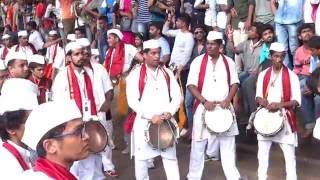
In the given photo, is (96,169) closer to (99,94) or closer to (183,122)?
(99,94)

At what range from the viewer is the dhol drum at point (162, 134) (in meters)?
6.88

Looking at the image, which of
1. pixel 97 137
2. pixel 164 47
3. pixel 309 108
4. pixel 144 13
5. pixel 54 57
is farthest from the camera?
pixel 54 57

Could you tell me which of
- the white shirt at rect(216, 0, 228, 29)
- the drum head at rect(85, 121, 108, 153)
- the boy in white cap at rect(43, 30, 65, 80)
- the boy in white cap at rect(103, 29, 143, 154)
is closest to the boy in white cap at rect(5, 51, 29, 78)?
the drum head at rect(85, 121, 108, 153)

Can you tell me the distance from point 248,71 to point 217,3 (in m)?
1.92

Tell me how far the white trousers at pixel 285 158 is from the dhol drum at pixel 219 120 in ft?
1.41

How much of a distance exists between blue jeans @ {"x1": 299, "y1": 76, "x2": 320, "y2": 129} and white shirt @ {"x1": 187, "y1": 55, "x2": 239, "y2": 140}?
147 cm

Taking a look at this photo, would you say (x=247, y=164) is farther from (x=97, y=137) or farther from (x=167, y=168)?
(x=97, y=137)

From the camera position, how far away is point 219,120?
718 centimetres

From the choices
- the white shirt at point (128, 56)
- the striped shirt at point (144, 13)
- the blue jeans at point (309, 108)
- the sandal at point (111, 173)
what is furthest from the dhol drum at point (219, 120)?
the striped shirt at point (144, 13)

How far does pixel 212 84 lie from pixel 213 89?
6cm

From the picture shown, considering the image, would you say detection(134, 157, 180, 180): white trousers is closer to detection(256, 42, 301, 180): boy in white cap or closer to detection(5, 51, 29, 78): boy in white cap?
detection(256, 42, 301, 180): boy in white cap

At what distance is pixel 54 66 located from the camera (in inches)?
446

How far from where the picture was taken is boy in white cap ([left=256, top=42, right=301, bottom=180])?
695 cm

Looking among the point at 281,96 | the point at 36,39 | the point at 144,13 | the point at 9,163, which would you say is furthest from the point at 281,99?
the point at 36,39
